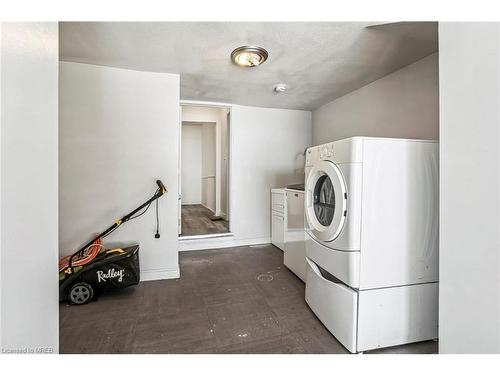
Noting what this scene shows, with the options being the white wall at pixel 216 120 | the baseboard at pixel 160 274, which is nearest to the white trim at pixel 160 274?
the baseboard at pixel 160 274

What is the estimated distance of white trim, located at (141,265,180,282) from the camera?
2256mm

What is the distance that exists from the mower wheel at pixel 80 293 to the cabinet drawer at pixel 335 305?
1.75 metres

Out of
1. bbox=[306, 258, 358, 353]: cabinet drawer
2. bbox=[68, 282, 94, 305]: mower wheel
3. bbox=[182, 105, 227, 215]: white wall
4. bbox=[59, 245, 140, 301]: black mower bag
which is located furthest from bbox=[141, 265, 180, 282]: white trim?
bbox=[182, 105, 227, 215]: white wall

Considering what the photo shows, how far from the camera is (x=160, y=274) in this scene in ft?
7.50

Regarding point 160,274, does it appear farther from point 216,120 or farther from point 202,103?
point 216,120

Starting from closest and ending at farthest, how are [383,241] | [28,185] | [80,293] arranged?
[28,185]
[383,241]
[80,293]

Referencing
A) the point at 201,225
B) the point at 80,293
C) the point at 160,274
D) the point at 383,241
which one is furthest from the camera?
the point at 201,225

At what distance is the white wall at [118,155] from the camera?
6.75 ft

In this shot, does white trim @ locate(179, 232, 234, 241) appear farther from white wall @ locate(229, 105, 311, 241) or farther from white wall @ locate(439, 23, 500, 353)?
white wall @ locate(439, 23, 500, 353)

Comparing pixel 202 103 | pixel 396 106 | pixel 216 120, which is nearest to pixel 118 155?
pixel 202 103

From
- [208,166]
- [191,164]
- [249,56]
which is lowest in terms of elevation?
[208,166]

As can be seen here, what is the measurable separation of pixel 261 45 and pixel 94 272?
2201 millimetres
